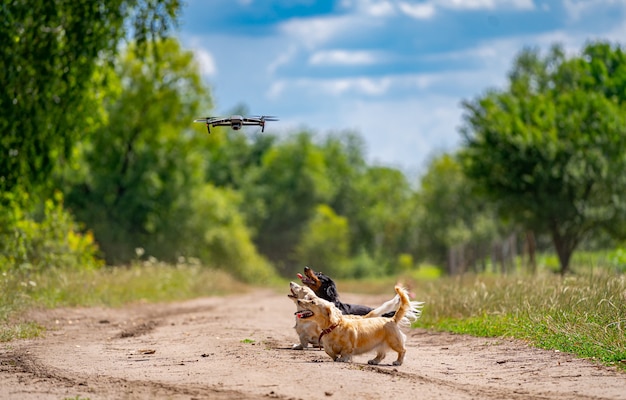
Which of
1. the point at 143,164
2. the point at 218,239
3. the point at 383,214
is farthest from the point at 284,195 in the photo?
the point at 143,164

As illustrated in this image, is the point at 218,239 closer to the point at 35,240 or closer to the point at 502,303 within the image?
the point at 35,240

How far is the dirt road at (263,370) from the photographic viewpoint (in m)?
11.1

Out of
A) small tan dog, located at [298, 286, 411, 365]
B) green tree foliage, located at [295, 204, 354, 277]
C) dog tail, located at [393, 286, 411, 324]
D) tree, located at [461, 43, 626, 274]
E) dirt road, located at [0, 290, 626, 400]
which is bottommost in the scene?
green tree foliage, located at [295, 204, 354, 277]

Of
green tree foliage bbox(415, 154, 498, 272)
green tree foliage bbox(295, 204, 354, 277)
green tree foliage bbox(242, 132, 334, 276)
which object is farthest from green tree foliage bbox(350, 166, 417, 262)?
green tree foliage bbox(242, 132, 334, 276)

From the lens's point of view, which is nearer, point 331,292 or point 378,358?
point 378,358

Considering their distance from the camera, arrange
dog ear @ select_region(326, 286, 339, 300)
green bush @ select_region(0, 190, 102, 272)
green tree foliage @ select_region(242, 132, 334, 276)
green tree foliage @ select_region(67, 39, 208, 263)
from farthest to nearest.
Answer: green tree foliage @ select_region(242, 132, 334, 276) → green tree foliage @ select_region(67, 39, 208, 263) → green bush @ select_region(0, 190, 102, 272) → dog ear @ select_region(326, 286, 339, 300)

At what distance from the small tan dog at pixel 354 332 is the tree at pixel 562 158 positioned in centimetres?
2251

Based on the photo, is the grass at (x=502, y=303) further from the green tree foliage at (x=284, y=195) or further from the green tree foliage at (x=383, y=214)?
the green tree foliage at (x=284, y=195)

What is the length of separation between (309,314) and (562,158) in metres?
23.8

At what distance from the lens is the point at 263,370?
12203mm

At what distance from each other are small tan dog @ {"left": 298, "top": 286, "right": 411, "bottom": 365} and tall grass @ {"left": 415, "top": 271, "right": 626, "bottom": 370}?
2641 millimetres

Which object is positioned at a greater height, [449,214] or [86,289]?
[449,214]

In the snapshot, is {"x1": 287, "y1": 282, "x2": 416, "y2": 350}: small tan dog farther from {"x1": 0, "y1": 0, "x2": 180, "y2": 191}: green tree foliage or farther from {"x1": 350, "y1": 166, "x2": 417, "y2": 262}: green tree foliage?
{"x1": 350, "y1": 166, "x2": 417, "y2": 262}: green tree foliage

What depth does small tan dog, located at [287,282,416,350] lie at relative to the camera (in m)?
13.7
